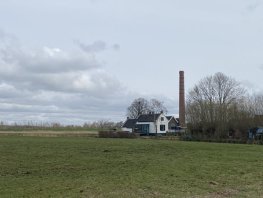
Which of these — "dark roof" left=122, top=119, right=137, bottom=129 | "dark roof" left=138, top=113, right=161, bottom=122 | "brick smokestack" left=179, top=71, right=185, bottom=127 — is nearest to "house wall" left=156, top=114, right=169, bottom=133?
"dark roof" left=138, top=113, right=161, bottom=122

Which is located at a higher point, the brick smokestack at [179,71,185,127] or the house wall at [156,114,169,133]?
the brick smokestack at [179,71,185,127]

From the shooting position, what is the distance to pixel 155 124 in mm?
121000

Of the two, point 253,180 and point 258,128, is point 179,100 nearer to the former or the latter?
point 258,128

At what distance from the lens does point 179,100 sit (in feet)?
364

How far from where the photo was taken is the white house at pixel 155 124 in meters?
122

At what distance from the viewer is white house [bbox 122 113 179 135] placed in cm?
12175

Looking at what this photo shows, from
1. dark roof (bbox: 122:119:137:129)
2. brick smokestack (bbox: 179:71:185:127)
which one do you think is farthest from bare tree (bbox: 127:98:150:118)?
brick smokestack (bbox: 179:71:185:127)

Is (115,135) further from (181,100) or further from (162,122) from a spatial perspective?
(162,122)

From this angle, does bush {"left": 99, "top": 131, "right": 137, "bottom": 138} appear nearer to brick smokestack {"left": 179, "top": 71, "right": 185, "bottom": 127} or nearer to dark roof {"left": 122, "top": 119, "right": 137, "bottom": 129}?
brick smokestack {"left": 179, "top": 71, "right": 185, "bottom": 127}

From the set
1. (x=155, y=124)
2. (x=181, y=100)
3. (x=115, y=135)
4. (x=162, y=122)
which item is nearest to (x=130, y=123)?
(x=162, y=122)

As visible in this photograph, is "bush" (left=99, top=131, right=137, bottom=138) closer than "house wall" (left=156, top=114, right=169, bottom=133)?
Yes

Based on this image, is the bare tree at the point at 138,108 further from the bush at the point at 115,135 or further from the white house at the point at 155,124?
the bush at the point at 115,135

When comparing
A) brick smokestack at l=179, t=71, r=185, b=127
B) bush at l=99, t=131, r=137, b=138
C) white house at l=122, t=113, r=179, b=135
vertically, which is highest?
brick smokestack at l=179, t=71, r=185, b=127

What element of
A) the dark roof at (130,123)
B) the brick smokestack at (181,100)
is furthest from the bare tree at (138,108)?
the brick smokestack at (181,100)
